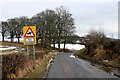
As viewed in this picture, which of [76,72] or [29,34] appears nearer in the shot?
[76,72]

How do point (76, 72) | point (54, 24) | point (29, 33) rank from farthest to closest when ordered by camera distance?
point (54, 24) → point (29, 33) → point (76, 72)

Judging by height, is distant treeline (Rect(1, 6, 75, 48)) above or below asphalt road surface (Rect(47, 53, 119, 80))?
above

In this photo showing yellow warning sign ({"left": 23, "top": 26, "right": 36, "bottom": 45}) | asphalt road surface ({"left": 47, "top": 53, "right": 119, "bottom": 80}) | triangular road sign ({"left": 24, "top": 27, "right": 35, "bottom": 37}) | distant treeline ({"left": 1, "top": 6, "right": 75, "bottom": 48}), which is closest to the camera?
asphalt road surface ({"left": 47, "top": 53, "right": 119, "bottom": 80})

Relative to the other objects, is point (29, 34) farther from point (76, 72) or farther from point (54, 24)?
point (54, 24)

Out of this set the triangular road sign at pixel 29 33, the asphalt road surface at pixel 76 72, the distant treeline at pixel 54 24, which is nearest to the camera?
the asphalt road surface at pixel 76 72

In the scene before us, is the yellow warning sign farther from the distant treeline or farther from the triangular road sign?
the distant treeline

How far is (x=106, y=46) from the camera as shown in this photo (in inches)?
1670

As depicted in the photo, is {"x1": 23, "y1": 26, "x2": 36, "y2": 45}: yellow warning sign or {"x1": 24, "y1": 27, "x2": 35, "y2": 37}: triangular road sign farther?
{"x1": 24, "y1": 27, "x2": 35, "y2": 37}: triangular road sign

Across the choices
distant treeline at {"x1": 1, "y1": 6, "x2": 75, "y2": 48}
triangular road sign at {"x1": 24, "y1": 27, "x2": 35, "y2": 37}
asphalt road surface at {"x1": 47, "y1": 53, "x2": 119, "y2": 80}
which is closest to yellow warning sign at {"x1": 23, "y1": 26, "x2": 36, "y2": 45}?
triangular road sign at {"x1": 24, "y1": 27, "x2": 35, "y2": 37}

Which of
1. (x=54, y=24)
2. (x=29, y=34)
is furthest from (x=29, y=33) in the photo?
(x=54, y=24)

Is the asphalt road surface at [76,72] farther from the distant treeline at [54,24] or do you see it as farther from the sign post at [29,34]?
the distant treeline at [54,24]

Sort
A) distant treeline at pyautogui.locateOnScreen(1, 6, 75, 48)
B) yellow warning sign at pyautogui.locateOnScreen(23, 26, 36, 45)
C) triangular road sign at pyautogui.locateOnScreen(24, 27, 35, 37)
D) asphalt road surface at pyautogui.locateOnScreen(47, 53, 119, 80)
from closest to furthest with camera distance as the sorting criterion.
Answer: asphalt road surface at pyautogui.locateOnScreen(47, 53, 119, 80)
yellow warning sign at pyautogui.locateOnScreen(23, 26, 36, 45)
triangular road sign at pyautogui.locateOnScreen(24, 27, 35, 37)
distant treeline at pyautogui.locateOnScreen(1, 6, 75, 48)

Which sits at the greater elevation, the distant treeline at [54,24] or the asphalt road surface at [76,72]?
the distant treeline at [54,24]

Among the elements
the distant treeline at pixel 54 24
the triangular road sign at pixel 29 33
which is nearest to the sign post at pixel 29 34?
the triangular road sign at pixel 29 33
